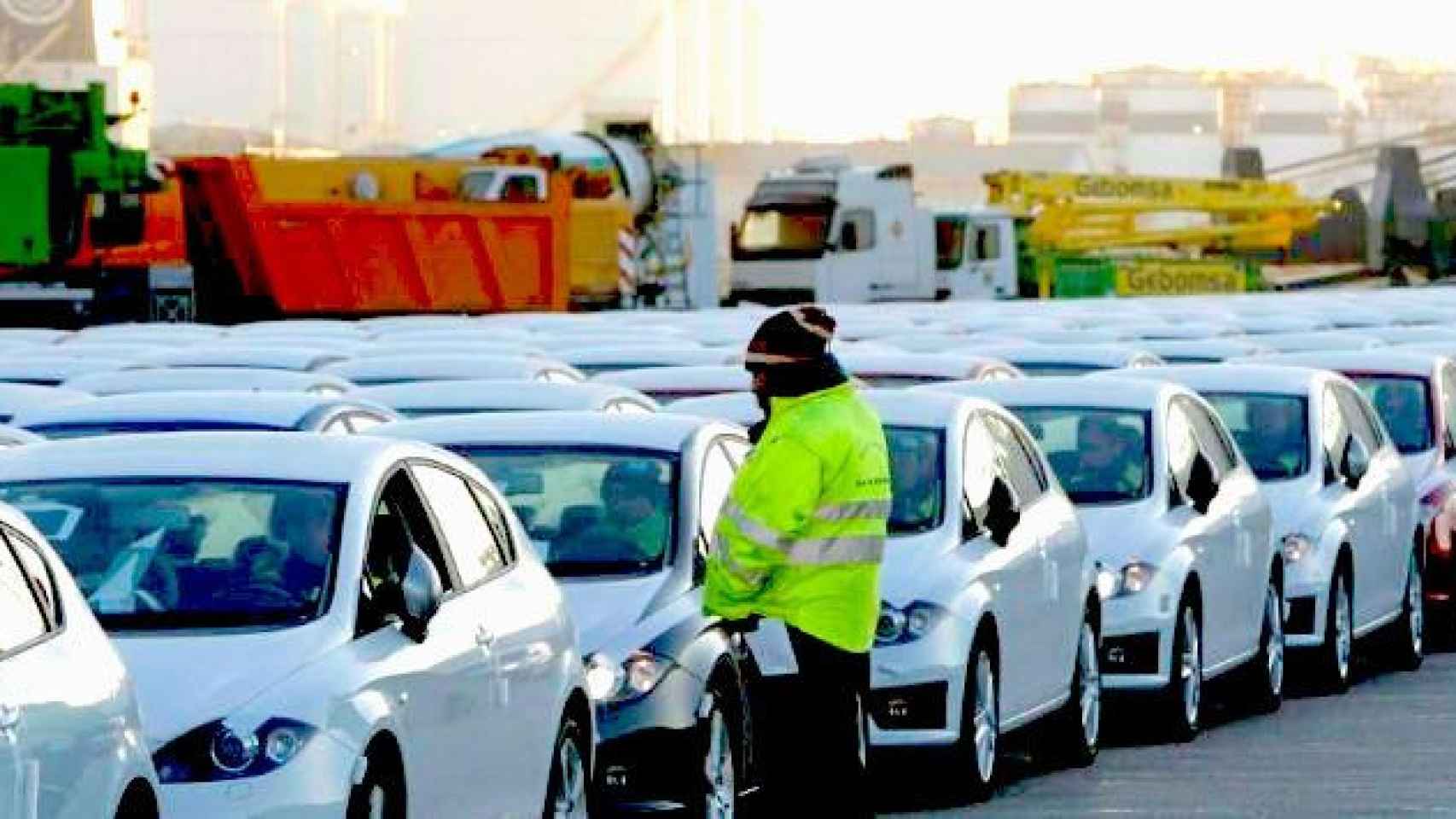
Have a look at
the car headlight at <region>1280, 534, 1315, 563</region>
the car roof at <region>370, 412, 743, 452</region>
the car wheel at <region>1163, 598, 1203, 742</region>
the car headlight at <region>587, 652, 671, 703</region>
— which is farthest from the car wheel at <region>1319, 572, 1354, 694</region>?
the car headlight at <region>587, 652, 671, 703</region>

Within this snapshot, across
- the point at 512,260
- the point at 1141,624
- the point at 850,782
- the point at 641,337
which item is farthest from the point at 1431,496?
the point at 512,260

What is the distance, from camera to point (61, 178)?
152 feet

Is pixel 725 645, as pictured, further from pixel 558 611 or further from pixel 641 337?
pixel 641 337

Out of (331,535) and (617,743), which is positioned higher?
(331,535)

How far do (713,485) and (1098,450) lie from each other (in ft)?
14.6

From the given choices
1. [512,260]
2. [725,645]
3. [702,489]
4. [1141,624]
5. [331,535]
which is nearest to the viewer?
[331,535]

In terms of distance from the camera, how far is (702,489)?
1328 cm

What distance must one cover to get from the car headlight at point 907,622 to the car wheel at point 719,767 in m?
1.96

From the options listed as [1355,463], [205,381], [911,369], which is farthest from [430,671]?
[911,369]

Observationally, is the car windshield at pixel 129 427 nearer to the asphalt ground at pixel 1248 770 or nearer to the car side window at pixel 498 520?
the asphalt ground at pixel 1248 770

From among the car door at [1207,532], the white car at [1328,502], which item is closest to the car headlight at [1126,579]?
the car door at [1207,532]

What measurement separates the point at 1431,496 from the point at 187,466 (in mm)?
12480

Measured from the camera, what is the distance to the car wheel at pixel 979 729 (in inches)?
560

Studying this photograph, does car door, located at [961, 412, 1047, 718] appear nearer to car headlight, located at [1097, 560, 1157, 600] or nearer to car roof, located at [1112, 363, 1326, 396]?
car headlight, located at [1097, 560, 1157, 600]
